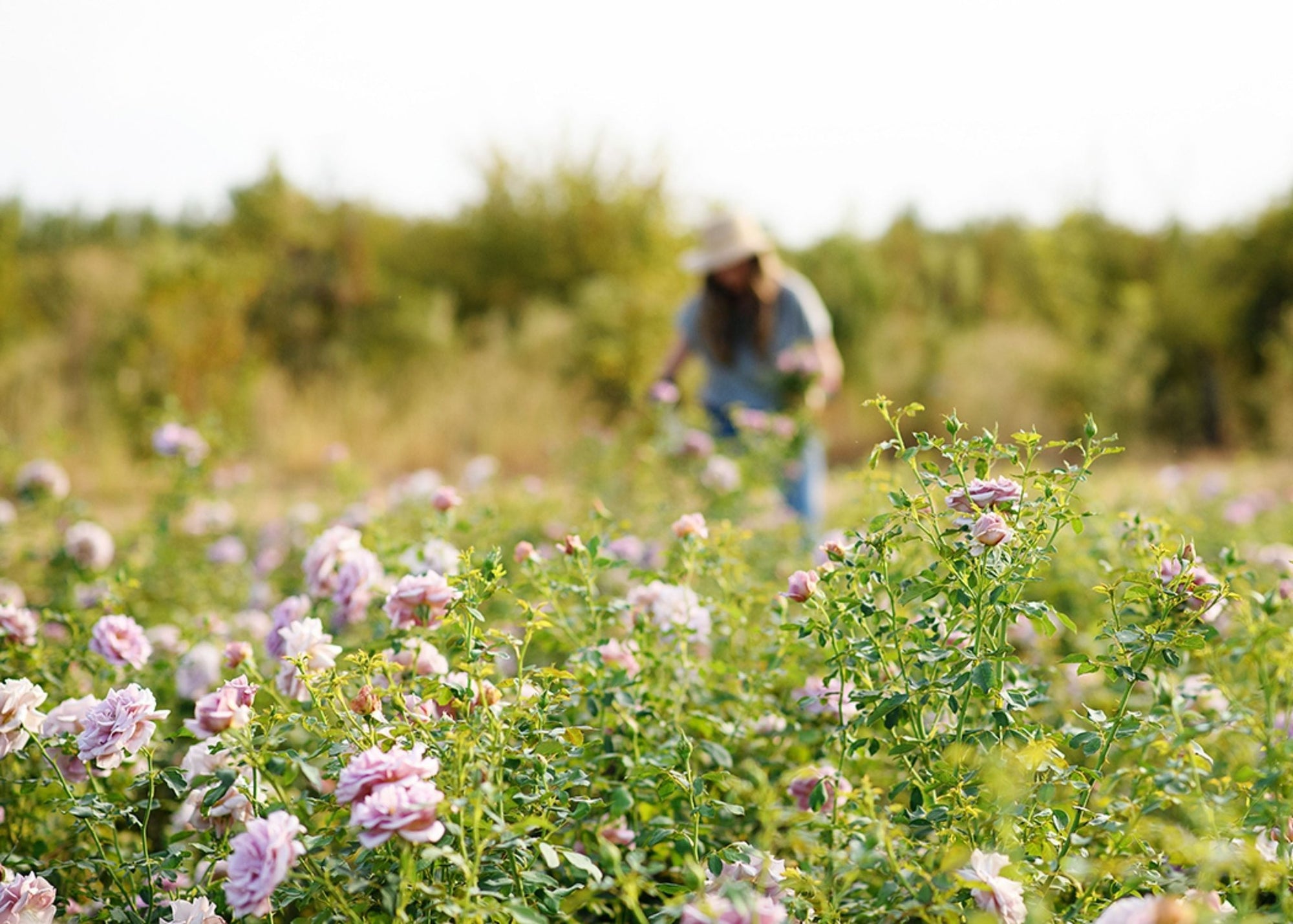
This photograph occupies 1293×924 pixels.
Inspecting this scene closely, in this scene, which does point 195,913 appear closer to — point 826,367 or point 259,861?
point 259,861

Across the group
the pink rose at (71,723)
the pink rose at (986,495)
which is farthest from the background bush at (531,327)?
the pink rose at (986,495)

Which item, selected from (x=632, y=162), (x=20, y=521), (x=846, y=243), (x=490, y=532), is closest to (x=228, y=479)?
(x=20, y=521)

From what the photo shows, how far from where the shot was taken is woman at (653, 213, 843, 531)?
421cm

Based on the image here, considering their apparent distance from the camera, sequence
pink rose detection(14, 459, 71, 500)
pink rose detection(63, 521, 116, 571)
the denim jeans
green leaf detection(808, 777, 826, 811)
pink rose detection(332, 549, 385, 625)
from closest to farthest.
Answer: green leaf detection(808, 777, 826, 811) → pink rose detection(332, 549, 385, 625) → pink rose detection(63, 521, 116, 571) → pink rose detection(14, 459, 71, 500) → the denim jeans

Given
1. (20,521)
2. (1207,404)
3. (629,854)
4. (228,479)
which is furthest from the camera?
(1207,404)

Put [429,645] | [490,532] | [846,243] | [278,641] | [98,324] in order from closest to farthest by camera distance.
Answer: [429,645] < [278,641] < [490,532] < [98,324] < [846,243]

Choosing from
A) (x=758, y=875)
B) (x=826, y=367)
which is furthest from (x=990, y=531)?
(x=826, y=367)

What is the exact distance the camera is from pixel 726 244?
437 cm

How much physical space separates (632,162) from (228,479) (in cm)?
1082

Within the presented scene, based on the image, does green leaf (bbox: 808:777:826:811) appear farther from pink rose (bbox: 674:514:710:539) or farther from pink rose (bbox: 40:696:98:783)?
pink rose (bbox: 40:696:98:783)

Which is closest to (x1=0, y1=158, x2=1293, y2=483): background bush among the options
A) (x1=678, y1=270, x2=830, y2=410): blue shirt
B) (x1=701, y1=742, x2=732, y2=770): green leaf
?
(x1=678, y1=270, x2=830, y2=410): blue shirt

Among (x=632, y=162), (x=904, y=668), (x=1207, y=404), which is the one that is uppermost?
(x=632, y=162)

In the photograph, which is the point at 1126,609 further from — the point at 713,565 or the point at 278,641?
the point at 278,641

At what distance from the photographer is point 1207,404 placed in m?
12.0
